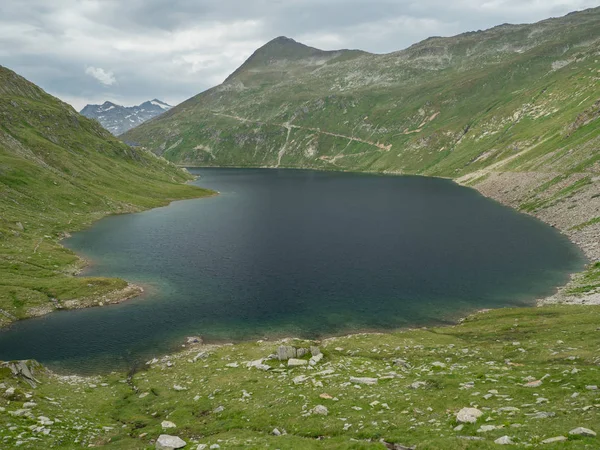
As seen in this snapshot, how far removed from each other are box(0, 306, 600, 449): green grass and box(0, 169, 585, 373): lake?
33.0 feet

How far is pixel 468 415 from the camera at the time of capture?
26.3m

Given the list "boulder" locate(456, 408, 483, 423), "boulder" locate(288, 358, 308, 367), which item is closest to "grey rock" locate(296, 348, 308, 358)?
"boulder" locate(288, 358, 308, 367)

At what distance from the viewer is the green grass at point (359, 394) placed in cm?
2608

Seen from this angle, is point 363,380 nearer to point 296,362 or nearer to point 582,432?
point 296,362

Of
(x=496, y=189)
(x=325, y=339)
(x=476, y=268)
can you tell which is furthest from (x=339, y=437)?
(x=496, y=189)

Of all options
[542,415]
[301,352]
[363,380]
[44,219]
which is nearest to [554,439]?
[542,415]

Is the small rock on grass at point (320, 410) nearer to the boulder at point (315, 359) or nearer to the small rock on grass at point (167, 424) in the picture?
the small rock on grass at point (167, 424)

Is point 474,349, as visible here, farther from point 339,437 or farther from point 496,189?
point 496,189

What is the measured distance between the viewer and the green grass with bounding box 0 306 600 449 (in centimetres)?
2608

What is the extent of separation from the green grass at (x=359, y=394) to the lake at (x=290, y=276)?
10.1 meters

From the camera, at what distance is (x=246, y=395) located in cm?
4016

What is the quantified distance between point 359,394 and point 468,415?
1096 cm

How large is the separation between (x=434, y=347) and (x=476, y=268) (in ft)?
159

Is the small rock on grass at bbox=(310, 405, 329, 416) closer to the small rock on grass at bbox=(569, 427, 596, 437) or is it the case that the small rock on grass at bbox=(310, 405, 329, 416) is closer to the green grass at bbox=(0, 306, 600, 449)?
the green grass at bbox=(0, 306, 600, 449)
